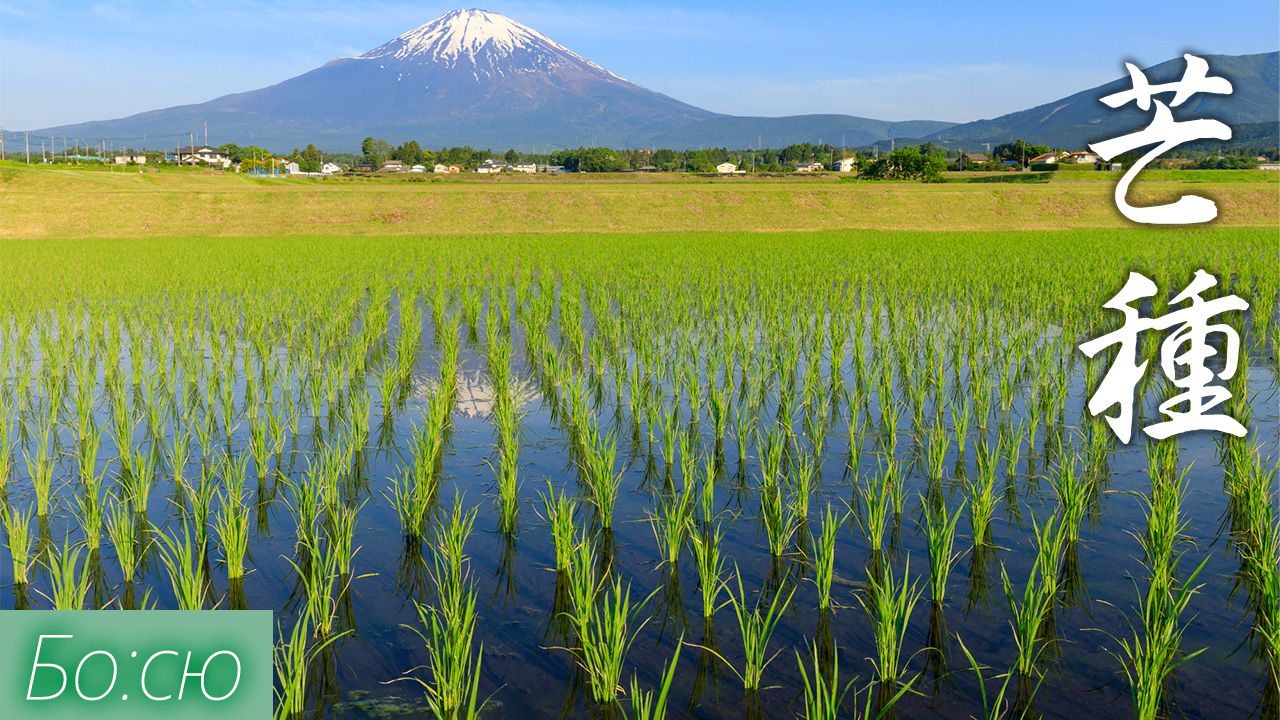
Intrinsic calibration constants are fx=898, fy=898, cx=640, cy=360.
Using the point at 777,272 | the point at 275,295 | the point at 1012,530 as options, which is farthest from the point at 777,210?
the point at 1012,530

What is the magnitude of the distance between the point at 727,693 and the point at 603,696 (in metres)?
0.46

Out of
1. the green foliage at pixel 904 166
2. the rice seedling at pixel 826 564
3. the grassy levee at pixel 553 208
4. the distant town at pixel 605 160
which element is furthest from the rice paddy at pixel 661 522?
the distant town at pixel 605 160

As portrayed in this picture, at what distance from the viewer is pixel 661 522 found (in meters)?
4.76

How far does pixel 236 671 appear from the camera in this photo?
105 inches

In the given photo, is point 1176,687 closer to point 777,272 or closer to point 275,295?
point 275,295

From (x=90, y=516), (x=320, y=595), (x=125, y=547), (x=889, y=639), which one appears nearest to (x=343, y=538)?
(x=320, y=595)

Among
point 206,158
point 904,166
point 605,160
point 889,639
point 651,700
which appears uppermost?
point 605,160

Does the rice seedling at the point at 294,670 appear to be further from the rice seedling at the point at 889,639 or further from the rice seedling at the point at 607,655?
the rice seedling at the point at 889,639

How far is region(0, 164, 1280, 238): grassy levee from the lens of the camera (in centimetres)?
2872

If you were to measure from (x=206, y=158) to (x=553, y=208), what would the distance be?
69.4 m

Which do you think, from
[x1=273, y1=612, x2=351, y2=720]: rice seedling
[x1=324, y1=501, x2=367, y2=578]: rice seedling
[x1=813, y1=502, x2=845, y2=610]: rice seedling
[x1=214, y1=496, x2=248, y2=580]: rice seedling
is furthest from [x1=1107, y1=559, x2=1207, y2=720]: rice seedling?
[x1=214, y1=496, x2=248, y2=580]: rice seedling

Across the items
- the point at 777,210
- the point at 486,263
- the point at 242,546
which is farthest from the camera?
the point at 777,210

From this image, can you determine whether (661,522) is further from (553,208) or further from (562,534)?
(553,208)

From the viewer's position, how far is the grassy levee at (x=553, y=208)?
28719 millimetres
